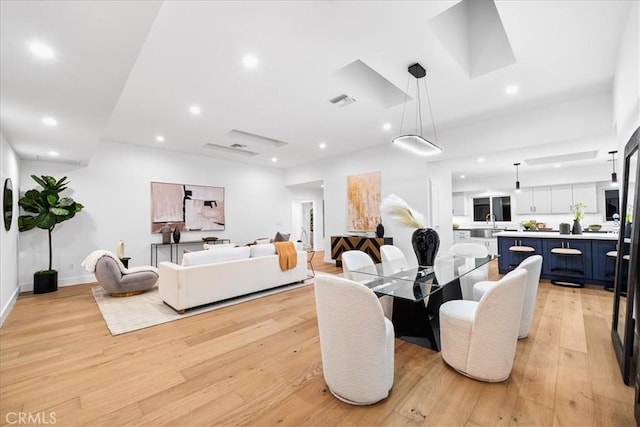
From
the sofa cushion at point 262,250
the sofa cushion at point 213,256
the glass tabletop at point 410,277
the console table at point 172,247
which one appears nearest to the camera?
the glass tabletop at point 410,277

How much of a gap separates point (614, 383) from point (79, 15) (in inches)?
165

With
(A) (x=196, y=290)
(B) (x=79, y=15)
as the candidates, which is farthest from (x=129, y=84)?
(A) (x=196, y=290)

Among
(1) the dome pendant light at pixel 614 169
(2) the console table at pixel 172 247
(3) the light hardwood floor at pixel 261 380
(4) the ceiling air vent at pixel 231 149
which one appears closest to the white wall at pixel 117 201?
(2) the console table at pixel 172 247

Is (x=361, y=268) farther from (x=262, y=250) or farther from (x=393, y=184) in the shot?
(x=393, y=184)

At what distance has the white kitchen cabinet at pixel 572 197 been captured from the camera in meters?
6.64

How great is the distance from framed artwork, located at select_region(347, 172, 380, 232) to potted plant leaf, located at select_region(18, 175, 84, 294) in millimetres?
5714

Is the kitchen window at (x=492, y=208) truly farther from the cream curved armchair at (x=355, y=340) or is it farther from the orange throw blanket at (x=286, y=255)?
the cream curved armchair at (x=355, y=340)

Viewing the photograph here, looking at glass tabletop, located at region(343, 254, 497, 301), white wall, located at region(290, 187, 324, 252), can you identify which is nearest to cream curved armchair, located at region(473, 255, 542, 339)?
glass tabletop, located at region(343, 254, 497, 301)

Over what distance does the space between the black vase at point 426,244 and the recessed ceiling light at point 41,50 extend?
3336 millimetres

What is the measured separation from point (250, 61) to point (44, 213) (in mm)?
4657

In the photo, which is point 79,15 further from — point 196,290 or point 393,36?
point 196,290

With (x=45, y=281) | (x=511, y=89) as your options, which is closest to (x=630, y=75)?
(x=511, y=89)

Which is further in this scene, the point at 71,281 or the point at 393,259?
the point at 71,281

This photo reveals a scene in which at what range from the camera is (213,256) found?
391cm
